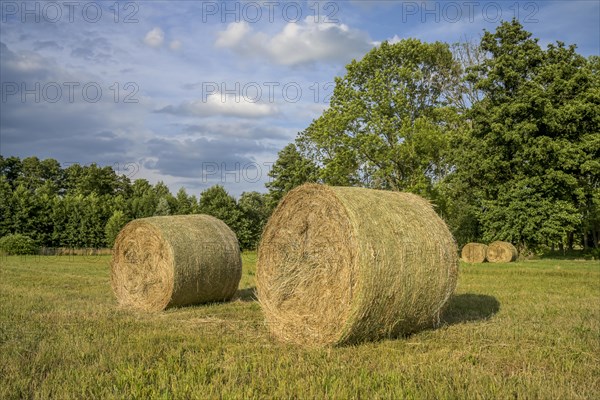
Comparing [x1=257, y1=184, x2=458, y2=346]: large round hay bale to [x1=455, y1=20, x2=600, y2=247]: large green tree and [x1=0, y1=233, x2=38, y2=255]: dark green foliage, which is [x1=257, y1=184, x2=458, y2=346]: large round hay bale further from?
[x1=0, y1=233, x2=38, y2=255]: dark green foliage

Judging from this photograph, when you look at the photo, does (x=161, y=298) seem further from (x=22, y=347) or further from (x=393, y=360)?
(x=393, y=360)

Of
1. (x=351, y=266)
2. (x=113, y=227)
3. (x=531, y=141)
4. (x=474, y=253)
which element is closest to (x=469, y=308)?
(x=351, y=266)

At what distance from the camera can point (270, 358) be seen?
616 centimetres

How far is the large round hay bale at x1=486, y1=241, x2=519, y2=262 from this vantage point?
28.4 metres

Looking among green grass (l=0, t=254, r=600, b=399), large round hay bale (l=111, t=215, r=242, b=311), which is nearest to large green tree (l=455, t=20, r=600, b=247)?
green grass (l=0, t=254, r=600, b=399)

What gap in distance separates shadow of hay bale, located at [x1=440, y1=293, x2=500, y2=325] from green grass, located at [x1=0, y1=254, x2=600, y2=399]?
7 centimetres

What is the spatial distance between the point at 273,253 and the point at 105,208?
4636cm

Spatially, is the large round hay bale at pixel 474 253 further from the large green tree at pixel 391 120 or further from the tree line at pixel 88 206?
the tree line at pixel 88 206

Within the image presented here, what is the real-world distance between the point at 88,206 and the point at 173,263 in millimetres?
41977

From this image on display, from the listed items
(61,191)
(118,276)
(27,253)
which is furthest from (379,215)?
(61,191)

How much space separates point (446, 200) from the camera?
34.8 meters

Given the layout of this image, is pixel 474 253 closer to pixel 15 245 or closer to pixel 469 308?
pixel 469 308

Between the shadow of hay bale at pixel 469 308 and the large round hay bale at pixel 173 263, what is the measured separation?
5179 millimetres

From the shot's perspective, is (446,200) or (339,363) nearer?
(339,363)
